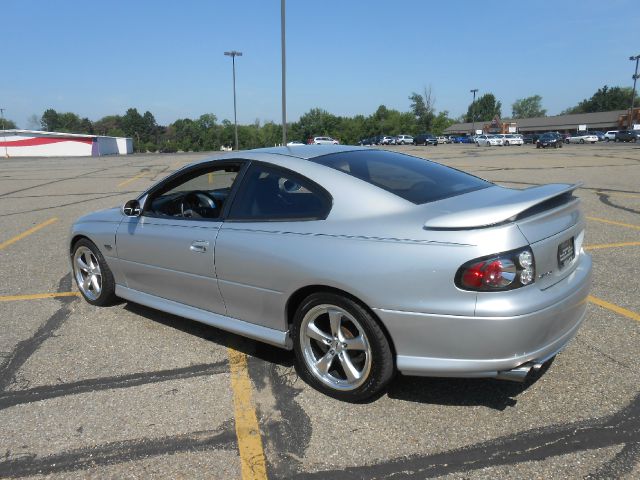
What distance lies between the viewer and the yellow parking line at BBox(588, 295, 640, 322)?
4.09 metres

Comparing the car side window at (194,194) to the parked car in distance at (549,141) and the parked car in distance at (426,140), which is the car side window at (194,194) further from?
the parked car in distance at (426,140)

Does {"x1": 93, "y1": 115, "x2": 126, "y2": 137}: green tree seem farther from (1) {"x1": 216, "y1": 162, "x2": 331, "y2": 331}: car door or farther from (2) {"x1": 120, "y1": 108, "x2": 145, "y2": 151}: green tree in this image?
(1) {"x1": 216, "y1": 162, "x2": 331, "y2": 331}: car door

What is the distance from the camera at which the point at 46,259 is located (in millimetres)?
6656

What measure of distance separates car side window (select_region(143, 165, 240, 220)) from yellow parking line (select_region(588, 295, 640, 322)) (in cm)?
328

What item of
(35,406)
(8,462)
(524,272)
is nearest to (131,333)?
(35,406)

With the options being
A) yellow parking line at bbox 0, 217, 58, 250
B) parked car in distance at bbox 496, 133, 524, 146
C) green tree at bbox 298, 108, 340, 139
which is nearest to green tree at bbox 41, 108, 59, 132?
green tree at bbox 298, 108, 340, 139

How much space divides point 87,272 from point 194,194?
1.39 m

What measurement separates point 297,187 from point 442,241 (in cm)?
107

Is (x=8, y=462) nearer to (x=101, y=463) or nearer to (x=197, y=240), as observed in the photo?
(x=101, y=463)

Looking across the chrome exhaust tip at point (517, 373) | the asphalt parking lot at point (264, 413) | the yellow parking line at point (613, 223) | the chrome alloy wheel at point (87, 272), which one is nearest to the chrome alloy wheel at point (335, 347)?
the asphalt parking lot at point (264, 413)

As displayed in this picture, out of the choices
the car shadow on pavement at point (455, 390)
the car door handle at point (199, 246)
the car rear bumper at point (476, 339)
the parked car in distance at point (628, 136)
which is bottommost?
the car shadow on pavement at point (455, 390)

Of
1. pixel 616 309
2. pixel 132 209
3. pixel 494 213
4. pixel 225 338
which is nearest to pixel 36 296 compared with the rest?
pixel 132 209

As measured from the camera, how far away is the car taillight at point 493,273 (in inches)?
95.8

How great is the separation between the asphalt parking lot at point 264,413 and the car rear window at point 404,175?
47.6 inches
